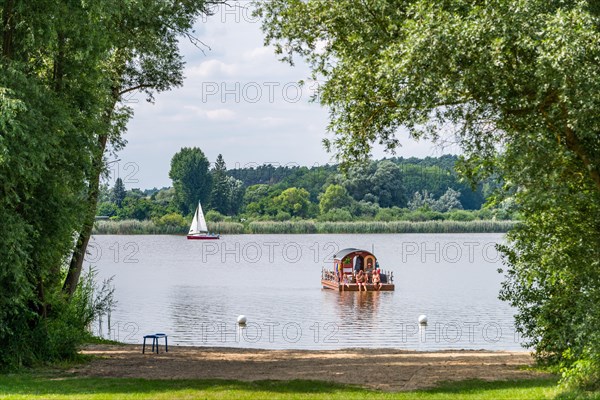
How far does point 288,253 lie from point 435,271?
28.1 m

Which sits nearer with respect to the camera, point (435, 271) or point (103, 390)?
point (103, 390)

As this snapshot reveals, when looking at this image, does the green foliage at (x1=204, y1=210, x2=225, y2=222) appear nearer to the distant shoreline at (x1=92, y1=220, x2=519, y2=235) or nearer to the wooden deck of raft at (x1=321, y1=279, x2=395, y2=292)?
the distant shoreline at (x1=92, y1=220, x2=519, y2=235)

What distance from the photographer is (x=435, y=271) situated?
6894 centimetres

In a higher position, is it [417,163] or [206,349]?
[417,163]

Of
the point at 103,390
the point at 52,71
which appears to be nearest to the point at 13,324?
the point at 103,390

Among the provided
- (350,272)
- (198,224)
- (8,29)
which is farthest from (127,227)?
Result: (8,29)

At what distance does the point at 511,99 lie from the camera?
36.4 feet

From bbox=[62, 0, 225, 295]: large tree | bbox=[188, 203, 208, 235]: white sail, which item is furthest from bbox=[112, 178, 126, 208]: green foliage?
bbox=[62, 0, 225, 295]: large tree

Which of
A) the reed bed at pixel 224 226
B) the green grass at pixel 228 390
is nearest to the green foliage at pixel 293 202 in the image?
the reed bed at pixel 224 226

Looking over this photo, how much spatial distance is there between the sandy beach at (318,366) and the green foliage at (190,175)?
83.8 meters

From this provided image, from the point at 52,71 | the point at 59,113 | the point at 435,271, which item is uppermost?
the point at 52,71

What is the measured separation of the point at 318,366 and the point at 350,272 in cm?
3607

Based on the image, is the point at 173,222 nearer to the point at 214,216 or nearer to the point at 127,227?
the point at 214,216

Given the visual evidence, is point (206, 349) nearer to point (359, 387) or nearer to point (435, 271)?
point (359, 387)
